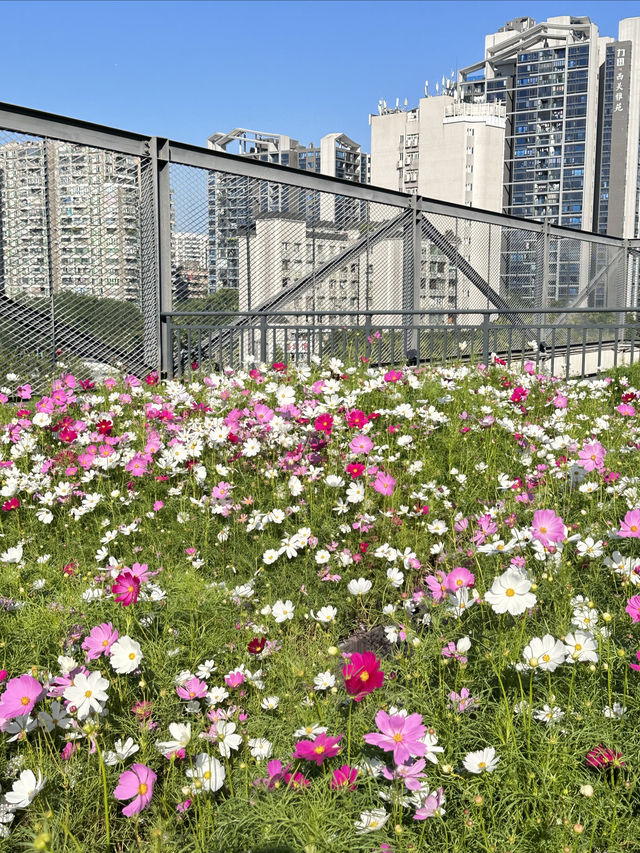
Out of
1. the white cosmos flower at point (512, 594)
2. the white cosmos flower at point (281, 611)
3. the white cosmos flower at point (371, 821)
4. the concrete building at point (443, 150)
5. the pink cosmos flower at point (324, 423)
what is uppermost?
the concrete building at point (443, 150)

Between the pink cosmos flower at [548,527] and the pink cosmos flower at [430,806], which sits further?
the pink cosmos flower at [548,527]

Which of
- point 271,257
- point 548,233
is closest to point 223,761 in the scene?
point 271,257

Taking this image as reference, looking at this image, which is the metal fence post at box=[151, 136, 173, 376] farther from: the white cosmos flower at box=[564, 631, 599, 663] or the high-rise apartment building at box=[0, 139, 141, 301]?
the white cosmos flower at box=[564, 631, 599, 663]

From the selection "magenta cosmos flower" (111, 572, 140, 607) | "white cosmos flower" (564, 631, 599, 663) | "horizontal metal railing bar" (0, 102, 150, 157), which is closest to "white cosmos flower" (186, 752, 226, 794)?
"magenta cosmos flower" (111, 572, 140, 607)

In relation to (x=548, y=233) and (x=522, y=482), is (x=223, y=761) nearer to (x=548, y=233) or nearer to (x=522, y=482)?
(x=522, y=482)

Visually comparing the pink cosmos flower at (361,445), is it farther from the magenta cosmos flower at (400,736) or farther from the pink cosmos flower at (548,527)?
the magenta cosmos flower at (400,736)

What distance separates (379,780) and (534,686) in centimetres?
57

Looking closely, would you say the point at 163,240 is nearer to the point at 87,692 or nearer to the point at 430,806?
the point at 87,692

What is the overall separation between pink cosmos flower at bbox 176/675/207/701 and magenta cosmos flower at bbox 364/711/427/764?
2.27 feet

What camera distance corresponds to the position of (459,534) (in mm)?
3379

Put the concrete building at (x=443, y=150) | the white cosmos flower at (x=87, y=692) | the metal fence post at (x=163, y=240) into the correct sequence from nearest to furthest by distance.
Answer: the white cosmos flower at (x=87, y=692) → the metal fence post at (x=163, y=240) → the concrete building at (x=443, y=150)

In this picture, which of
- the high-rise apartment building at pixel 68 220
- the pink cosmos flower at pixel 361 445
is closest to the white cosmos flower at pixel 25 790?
the pink cosmos flower at pixel 361 445

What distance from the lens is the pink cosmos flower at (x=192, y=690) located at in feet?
7.03

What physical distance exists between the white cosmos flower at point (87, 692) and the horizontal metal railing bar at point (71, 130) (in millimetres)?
6992
